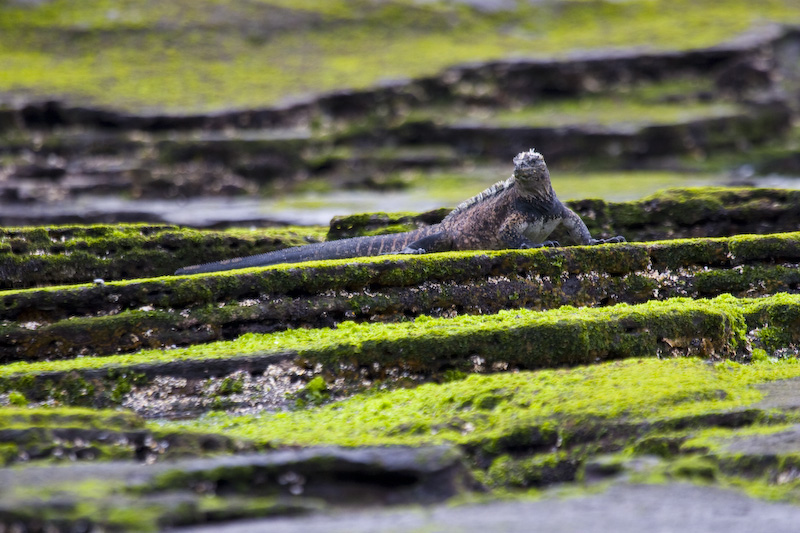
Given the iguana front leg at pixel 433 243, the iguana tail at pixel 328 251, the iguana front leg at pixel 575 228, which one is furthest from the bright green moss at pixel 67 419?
the iguana front leg at pixel 575 228

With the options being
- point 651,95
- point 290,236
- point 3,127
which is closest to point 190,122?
point 3,127

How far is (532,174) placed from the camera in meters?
8.60

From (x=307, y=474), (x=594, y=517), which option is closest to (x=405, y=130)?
(x=307, y=474)

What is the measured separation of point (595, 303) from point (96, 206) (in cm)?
1596

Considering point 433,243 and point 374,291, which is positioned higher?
point 433,243

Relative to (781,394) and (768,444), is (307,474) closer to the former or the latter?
(768,444)

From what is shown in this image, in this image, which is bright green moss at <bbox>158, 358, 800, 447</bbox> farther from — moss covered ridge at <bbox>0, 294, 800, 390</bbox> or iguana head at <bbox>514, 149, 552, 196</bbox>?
iguana head at <bbox>514, 149, 552, 196</bbox>

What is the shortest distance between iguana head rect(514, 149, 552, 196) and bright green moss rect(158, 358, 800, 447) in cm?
325

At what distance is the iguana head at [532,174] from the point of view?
859 cm

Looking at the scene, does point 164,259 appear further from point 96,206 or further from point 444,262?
point 96,206

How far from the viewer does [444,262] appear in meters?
7.14

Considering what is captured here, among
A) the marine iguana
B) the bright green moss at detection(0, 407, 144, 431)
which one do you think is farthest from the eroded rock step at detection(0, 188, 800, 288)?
the bright green moss at detection(0, 407, 144, 431)

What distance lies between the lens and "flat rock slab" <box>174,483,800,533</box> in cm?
343

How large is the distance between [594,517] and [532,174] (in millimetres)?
Result: 5482
